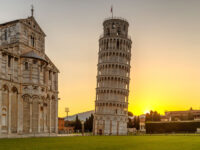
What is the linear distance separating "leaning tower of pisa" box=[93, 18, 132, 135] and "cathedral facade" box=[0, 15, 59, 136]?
86.9ft

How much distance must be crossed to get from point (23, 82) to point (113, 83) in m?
35.0

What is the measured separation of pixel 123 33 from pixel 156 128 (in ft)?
89.4

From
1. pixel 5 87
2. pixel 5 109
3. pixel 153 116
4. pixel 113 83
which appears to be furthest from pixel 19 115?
pixel 153 116

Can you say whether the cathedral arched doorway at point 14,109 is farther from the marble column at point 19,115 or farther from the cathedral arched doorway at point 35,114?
the cathedral arched doorway at point 35,114

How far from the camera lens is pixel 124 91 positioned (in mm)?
69750

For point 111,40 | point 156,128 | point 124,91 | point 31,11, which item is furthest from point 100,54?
point 31,11

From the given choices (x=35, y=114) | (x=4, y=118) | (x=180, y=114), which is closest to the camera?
(x=4, y=118)

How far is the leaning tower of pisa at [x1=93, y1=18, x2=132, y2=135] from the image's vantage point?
67.8 metres

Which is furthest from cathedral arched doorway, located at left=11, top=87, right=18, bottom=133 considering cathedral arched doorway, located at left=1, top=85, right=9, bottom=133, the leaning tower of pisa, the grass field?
the leaning tower of pisa

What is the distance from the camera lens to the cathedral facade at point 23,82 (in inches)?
1346

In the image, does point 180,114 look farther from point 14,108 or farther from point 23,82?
point 14,108

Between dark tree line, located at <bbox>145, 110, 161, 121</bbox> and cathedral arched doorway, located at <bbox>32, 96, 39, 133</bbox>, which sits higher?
cathedral arched doorway, located at <bbox>32, 96, 39, 133</bbox>

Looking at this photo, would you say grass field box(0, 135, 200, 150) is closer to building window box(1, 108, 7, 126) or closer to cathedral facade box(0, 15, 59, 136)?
building window box(1, 108, 7, 126)

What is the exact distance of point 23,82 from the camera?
120 ft
